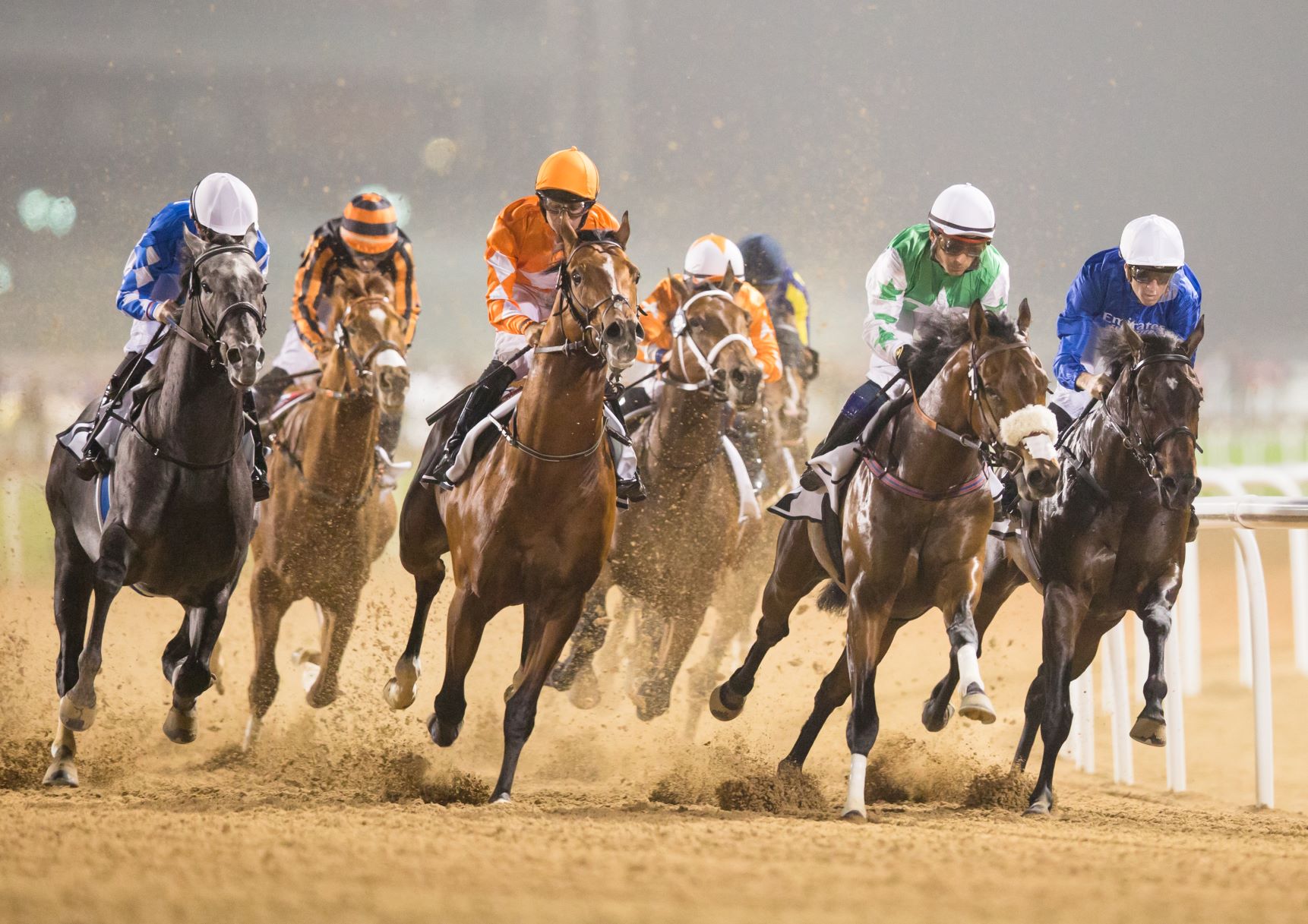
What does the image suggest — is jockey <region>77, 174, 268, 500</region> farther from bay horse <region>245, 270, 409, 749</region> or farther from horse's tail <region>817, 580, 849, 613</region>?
horse's tail <region>817, 580, 849, 613</region>

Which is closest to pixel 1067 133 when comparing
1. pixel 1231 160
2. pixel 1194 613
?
pixel 1231 160

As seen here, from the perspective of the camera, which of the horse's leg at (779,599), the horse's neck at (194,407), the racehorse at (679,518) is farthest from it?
the racehorse at (679,518)

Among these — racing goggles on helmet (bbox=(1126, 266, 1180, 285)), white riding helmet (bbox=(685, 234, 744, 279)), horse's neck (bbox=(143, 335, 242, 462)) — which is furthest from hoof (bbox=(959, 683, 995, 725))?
white riding helmet (bbox=(685, 234, 744, 279))

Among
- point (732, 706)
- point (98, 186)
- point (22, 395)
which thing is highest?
point (98, 186)

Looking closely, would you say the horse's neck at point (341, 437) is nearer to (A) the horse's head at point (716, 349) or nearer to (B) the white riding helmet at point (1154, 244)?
(A) the horse's head at point (716, 349)

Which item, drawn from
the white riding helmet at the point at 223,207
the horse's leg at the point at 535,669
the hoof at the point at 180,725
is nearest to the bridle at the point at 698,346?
the horse's leg at the point at 535,669

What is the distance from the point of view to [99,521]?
5.37 meters

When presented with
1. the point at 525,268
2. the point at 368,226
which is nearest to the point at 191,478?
the point at 525,268

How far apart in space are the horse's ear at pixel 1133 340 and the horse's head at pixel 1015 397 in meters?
0.43

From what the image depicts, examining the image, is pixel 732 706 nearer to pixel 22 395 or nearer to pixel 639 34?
pixel 22 395

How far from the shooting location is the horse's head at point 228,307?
186 inches

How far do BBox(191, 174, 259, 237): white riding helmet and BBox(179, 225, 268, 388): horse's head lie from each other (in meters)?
0.09

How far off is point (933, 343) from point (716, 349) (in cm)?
156

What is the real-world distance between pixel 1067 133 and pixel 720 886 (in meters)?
21.5
